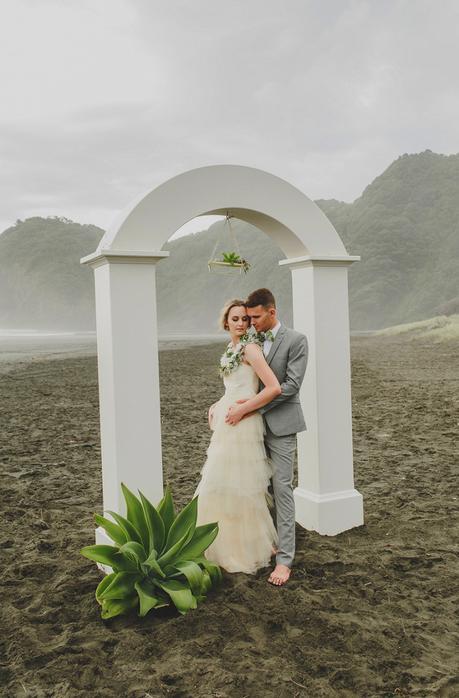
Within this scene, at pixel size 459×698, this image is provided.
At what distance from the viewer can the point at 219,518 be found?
398 cm

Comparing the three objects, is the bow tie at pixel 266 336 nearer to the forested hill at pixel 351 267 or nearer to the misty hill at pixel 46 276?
the forested hill at pixel 351 267

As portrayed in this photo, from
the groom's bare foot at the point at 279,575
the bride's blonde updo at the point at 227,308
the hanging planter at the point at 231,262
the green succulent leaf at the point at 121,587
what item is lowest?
the groom's bare foot at the point at 279,575

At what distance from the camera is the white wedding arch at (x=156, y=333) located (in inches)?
159

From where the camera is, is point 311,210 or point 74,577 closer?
point 74,577

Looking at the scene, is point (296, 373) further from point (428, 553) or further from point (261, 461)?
point (428, 553)

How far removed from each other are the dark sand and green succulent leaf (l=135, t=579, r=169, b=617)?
0.09 m

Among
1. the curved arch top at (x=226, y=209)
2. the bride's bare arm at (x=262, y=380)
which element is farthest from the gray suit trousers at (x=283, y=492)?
the curved arch top at (x=226, y=209)

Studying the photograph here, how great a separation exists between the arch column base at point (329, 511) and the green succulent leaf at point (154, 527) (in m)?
1.62

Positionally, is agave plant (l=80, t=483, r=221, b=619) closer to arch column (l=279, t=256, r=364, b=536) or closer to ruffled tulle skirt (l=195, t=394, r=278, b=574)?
ruffled tulle skirt (l=195, t=394, r=278, b=574)

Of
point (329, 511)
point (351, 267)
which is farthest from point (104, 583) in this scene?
point (351, 267)

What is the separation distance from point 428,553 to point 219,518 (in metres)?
1.63

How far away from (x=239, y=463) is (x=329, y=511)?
1.37 m

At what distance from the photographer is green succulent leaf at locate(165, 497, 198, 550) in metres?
3.65

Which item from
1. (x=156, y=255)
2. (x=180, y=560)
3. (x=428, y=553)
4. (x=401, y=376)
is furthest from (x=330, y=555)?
(x=401, y=376)
